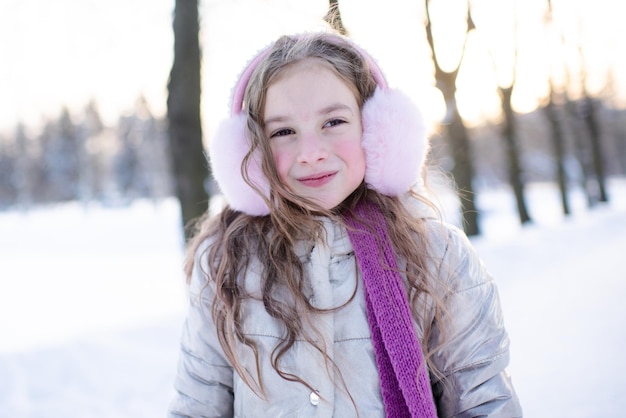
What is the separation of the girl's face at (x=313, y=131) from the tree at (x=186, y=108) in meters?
2.47

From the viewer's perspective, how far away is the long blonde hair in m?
1.37

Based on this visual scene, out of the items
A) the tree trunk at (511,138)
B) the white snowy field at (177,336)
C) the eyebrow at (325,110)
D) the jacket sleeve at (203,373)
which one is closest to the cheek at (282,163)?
the eyebrow at (325,110)

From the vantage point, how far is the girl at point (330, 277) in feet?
4.35

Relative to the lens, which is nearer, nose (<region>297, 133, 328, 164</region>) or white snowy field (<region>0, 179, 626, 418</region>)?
nose (<region>297, 133, 328, 164</region>)

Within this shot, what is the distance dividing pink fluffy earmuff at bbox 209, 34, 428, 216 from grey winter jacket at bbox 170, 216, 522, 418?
0.75 ft

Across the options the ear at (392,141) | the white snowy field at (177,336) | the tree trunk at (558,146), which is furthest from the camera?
the tree trunk at (558,146)

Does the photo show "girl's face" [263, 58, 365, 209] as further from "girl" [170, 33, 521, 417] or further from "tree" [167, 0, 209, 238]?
"tree" [167, 0, 209, 238]

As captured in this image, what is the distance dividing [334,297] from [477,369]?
52cm

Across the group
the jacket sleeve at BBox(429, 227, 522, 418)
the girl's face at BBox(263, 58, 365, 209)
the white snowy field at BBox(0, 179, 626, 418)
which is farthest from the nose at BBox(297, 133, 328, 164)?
the white snowy field at BBox(0, 179, 626, 418)

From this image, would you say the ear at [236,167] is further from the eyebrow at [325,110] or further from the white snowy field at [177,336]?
the white snowy field at [177,336]

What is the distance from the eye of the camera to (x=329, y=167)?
1354 millimetres

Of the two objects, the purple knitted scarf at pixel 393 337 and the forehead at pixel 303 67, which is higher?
A: the forehead at pixel 303 67

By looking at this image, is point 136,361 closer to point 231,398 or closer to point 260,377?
point 231,398

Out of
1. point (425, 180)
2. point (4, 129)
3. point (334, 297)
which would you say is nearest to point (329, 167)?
point (334, 297)
